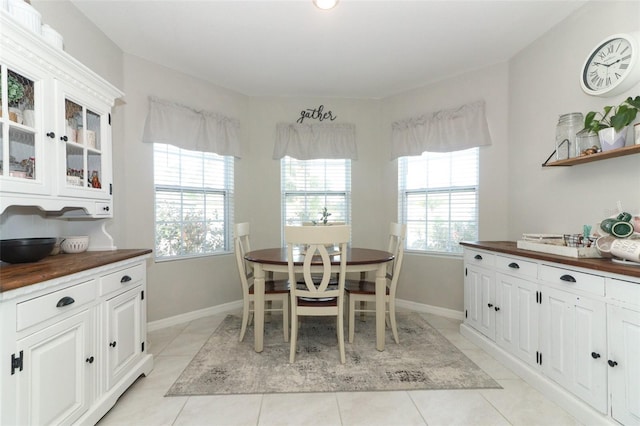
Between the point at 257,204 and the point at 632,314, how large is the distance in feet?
11.2

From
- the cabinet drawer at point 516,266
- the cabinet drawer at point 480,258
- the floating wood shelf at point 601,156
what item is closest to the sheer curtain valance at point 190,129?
the cabinet drawer at point 480,258

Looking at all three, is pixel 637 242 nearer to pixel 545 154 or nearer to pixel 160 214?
pixel 545 154

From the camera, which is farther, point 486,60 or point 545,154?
point 486,60

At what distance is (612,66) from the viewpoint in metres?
1.94

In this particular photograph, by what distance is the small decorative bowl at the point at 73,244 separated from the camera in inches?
76.4

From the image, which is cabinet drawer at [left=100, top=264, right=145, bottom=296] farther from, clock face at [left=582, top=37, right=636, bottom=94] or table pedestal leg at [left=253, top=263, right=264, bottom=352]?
clock face at [left=582, top=37, right=636, bottom=94]

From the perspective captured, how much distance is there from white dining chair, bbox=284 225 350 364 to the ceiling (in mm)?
1724

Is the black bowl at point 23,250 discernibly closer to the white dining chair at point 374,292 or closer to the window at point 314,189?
the white dining chair at point 374,292

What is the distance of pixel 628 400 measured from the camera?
55.1 inches

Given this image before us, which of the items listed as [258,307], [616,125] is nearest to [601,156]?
[616,125]

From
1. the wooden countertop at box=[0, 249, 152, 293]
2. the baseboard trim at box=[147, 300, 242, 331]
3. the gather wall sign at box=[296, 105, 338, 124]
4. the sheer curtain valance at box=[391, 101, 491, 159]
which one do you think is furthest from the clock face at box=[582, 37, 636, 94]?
the baseboard trim at box=[147, 300, 242, 331]

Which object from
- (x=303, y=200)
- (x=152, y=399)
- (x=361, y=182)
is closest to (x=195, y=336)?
(x=152, y=399)

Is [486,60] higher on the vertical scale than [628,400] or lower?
higher

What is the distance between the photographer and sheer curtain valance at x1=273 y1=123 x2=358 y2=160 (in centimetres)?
377
